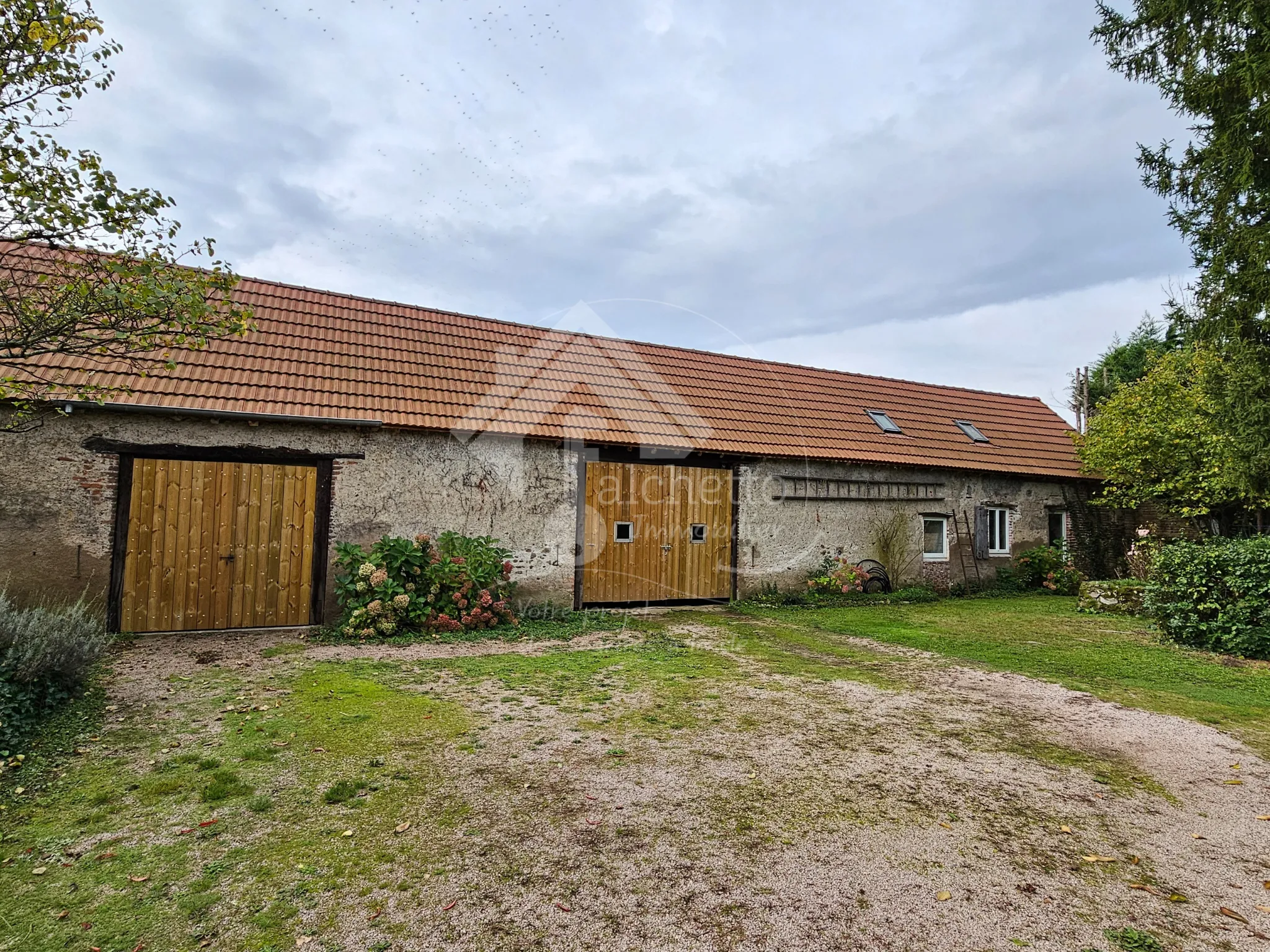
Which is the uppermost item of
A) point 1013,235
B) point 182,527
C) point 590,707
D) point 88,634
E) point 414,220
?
point 1013,235

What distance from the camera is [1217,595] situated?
26.2 feet

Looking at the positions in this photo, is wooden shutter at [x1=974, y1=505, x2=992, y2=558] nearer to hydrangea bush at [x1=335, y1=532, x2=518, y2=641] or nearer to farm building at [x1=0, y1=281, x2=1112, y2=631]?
farm building at [x1=0, y1=281, x2=1112, y2=631]

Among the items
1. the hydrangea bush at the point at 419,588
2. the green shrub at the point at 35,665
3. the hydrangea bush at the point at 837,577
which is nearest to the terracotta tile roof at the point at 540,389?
the hydrangea bush at the point at 419,588

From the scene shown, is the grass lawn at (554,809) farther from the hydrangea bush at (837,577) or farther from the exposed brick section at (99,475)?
the hydrangea bush at (837,577)

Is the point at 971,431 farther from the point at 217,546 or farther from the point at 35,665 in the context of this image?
the point at 35,665

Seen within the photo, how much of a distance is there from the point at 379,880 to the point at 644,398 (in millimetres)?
9782

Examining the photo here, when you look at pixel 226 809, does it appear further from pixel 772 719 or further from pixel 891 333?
pixel 891 333

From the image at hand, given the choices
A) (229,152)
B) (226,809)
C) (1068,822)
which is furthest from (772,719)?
(229,152)

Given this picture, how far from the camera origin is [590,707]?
5.27 metres

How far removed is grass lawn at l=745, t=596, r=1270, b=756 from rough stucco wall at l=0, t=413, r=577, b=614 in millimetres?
4078

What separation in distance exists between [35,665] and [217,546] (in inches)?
152

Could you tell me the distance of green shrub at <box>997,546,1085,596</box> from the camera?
13.9m

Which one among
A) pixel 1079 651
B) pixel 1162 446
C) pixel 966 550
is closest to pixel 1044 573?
pixel 966 550

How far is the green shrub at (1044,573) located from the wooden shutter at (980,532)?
76 cm
